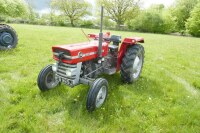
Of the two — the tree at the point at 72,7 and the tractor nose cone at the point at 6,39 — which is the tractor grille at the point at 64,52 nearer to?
the tractor nose cone at the point at 6,39

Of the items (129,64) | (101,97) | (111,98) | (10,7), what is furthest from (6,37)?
(10,7)

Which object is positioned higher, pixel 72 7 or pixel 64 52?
pixel 72 7

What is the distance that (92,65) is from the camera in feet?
15.0

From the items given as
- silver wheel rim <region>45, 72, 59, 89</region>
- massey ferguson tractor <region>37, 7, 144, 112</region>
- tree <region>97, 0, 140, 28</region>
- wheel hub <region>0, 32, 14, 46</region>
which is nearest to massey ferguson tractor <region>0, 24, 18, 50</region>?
wheel hub <region>0, 32, 14, 46</region>

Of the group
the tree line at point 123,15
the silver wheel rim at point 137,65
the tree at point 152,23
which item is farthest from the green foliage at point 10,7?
the silver wheel rim at point 137,65

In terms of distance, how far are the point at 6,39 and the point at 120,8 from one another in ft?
125

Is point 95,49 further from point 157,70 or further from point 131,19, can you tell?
point 131,19

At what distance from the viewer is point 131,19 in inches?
1676

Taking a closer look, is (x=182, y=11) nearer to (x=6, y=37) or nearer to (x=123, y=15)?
(x=123, y=15)

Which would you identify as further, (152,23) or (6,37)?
(152,23)

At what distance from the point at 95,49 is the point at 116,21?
1652 inches

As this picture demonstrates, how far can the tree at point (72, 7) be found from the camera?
50.7 metres

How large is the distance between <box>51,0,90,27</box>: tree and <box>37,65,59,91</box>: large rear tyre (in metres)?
47.2

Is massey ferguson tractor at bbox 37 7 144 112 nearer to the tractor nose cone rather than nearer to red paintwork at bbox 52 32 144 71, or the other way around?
red paintwork at bbox 52 32 144 71
